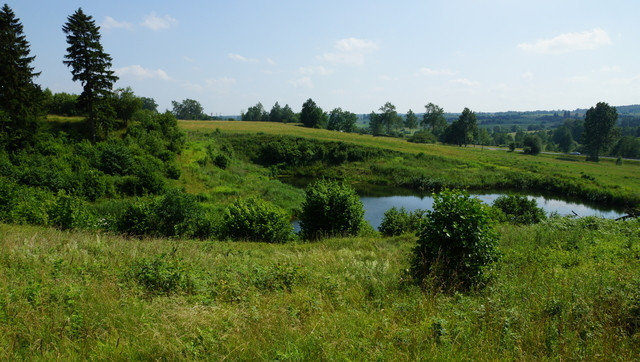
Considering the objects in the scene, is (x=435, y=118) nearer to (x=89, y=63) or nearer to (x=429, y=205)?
(x=429, y=205)

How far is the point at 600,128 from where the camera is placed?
78.0 metres

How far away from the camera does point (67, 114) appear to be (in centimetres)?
4081

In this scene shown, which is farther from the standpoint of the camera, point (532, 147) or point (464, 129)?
point (464, 129)

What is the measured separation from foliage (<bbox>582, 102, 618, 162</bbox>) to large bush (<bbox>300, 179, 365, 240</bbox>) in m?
88.1

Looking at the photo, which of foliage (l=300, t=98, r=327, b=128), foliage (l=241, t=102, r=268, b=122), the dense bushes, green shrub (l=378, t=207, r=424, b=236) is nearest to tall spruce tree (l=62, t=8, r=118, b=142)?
the dense bushes

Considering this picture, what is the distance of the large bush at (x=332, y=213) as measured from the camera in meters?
18.5

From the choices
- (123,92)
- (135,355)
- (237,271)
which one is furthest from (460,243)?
(123,92)

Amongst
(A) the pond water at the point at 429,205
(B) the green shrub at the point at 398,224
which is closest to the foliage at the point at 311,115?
(A) the pond water at the point at 429,205

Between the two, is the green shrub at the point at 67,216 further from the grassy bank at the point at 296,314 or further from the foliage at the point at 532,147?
the foliage at the point at 532,147

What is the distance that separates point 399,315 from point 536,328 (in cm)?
176

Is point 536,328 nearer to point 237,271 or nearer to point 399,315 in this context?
Answer: point 399,315

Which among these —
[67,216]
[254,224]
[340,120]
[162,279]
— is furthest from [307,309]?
[340,120]

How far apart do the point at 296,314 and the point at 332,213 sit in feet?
45.3

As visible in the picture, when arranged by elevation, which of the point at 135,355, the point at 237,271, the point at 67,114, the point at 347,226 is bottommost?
the point at 347,226
